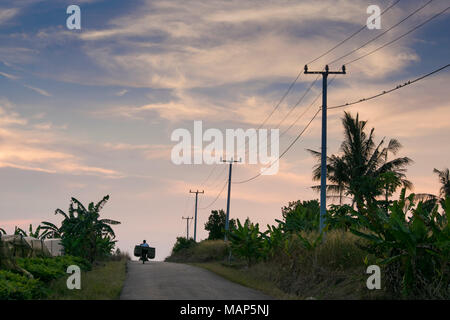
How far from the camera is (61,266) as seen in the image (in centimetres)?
2006

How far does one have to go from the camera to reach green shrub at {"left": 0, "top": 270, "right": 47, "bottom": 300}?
38.9 feet

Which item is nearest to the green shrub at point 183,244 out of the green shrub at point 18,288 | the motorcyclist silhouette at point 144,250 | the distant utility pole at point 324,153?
the motorcyclist silhouette at point 144,250

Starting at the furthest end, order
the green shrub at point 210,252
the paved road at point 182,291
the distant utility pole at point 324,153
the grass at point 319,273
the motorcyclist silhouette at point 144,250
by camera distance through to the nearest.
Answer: the green shrub at point 210,252
the motorcyclist silhouette at point 144,250
the distant utility pole at point 324,153
the grass at point 319,273
the paved road at point 182,291

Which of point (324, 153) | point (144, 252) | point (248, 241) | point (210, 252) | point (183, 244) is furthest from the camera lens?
point (183, 244)

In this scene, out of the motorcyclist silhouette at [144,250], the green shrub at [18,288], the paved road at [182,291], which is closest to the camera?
the green shrub at [18,288]

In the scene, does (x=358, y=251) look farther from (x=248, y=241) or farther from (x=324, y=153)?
(x=248, y=241)

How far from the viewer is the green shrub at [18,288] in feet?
38.9

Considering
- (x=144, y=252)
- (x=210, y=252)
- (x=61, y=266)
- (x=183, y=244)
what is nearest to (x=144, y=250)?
(x=144, y=252)

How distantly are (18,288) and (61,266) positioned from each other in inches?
311

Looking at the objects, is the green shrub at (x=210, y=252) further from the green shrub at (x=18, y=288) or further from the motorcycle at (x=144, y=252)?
the green shrub at (x=18, y=288)

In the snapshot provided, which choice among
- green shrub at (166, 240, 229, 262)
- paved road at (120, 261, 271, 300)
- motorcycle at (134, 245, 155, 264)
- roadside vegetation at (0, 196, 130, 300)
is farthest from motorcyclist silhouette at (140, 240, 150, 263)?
paved road at (120, 261, 271, 300)

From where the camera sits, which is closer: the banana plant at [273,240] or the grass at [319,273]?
the grass at [319,273]
